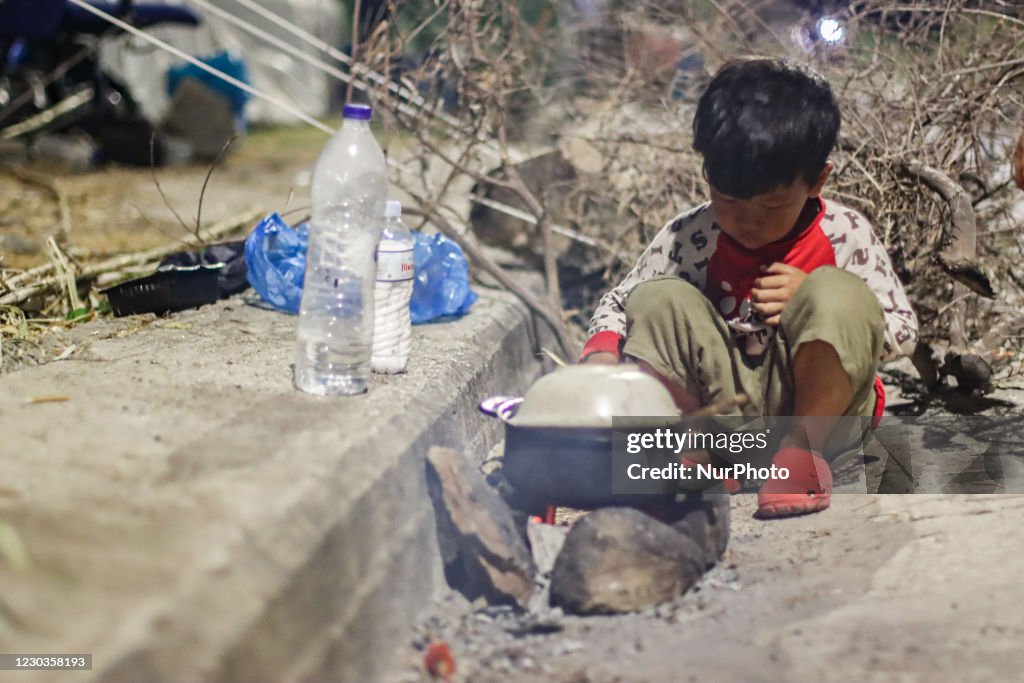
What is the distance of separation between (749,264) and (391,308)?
947 mm

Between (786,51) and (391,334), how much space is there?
231 centimetres

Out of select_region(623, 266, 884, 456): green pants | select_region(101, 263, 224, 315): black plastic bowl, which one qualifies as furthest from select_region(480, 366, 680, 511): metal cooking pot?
select_region(101, 263, 224, 315): black plastic bowl

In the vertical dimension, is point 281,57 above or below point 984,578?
above

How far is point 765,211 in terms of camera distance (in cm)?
233

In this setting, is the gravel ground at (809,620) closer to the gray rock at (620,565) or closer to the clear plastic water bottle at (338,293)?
the gray rock at (620,565)

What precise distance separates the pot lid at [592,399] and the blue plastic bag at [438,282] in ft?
3.80

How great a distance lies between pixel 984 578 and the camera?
6.65ft

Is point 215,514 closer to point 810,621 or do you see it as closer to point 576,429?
point 576,429

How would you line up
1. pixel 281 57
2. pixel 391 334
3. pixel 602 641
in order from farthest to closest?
pixel 281 57 → pixel 391 334 → pixel 602 641

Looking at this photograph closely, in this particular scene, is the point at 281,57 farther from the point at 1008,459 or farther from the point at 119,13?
the point at 1008,459

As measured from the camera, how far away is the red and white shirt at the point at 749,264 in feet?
8.04

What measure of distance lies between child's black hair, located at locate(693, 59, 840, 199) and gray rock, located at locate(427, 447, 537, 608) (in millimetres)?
921

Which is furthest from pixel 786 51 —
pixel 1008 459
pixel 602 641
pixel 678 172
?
pixel 602 641
